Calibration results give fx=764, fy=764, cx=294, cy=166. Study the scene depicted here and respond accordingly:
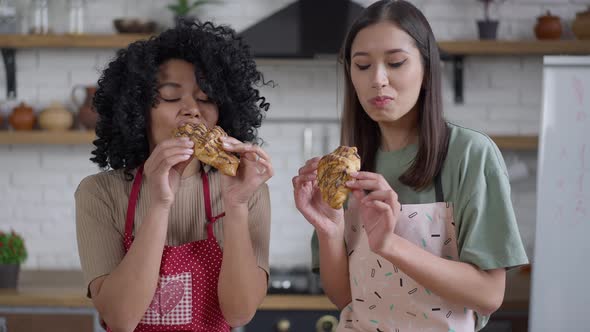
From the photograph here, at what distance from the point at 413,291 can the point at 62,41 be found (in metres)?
2.88

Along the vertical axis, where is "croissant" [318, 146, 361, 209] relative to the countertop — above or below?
above

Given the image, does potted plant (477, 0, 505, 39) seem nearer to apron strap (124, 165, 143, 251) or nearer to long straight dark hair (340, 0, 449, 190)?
long straight dark hair (340, 0, 449, 190)

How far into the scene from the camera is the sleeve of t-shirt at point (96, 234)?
1737 millimetres

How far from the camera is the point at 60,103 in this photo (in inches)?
166

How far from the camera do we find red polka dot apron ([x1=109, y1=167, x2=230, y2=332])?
174cm

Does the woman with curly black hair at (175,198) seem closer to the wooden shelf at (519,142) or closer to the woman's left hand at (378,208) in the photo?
the woman's left hand at (378,208)

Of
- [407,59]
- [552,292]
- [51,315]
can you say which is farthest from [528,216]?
[407,59]

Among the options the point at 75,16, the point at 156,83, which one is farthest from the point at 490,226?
the point at 75,16

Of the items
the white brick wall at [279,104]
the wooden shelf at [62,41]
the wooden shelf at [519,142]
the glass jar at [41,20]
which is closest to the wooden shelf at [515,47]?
the white brick wall at [279,104]

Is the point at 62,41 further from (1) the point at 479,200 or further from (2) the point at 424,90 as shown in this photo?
(1) the point at 479,200

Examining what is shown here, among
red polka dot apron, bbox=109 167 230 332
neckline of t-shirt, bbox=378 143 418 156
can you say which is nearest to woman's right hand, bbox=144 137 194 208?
red polka dot apron, bbox=109 167 230 332

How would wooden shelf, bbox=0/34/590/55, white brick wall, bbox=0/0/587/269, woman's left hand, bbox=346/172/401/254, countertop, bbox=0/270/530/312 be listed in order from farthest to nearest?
white brick wall, bbox=0/0/587/269 < wooden shelf, bbox=0/34/590/55 < countertop, bbox=0/270/530/312 < woman's left hand, bbox=346/172/401/254

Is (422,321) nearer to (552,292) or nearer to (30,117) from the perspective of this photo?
(552,292)

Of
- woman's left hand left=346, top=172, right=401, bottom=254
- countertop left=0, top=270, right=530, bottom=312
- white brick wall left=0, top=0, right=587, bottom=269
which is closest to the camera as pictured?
woman's left hand left=346, top=172, right=401, bottom=254
